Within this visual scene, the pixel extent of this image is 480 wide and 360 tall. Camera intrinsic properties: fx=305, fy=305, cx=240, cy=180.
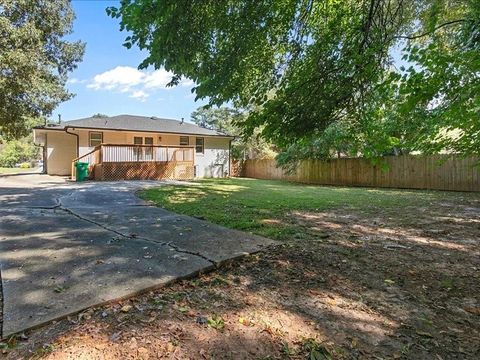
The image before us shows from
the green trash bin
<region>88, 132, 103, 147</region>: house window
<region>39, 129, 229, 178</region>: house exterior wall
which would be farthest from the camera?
<region>39, 129, 229, 178</region>: house exterior wall

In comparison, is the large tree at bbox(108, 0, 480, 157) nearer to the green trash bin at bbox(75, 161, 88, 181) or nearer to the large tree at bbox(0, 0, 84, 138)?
the green trash bin at bbox(75, 161, 88, 181)

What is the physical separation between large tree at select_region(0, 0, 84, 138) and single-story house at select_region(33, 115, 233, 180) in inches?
72.0

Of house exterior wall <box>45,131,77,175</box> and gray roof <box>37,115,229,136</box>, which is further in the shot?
house exterior wall <box>45,131,77,175</box>

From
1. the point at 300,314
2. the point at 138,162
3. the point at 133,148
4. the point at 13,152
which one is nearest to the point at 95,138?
the point at 133,148

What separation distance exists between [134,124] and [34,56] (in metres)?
6.42

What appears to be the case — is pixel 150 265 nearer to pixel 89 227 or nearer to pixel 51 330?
pixel 51 330

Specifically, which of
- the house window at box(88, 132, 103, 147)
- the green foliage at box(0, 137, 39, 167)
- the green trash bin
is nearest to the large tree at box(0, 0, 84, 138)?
the house window at box(88, 132, 103, 147)

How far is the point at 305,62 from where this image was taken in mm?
5223

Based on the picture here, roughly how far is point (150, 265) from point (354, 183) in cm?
1445

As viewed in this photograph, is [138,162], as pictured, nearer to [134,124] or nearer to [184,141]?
[134,124]

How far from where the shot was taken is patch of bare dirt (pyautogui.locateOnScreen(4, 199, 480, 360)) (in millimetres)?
1781

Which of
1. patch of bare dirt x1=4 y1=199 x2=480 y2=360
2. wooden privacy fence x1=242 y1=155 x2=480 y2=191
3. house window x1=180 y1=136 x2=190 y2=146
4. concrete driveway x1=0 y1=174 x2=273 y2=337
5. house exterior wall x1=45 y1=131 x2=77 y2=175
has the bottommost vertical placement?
patch of bare dirt x1=4 y1=199 x2=480 y2=360

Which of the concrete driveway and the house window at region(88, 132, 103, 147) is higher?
the house window at region(88, 132, 103, 147)

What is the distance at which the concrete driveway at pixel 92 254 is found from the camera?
2.20 metres
